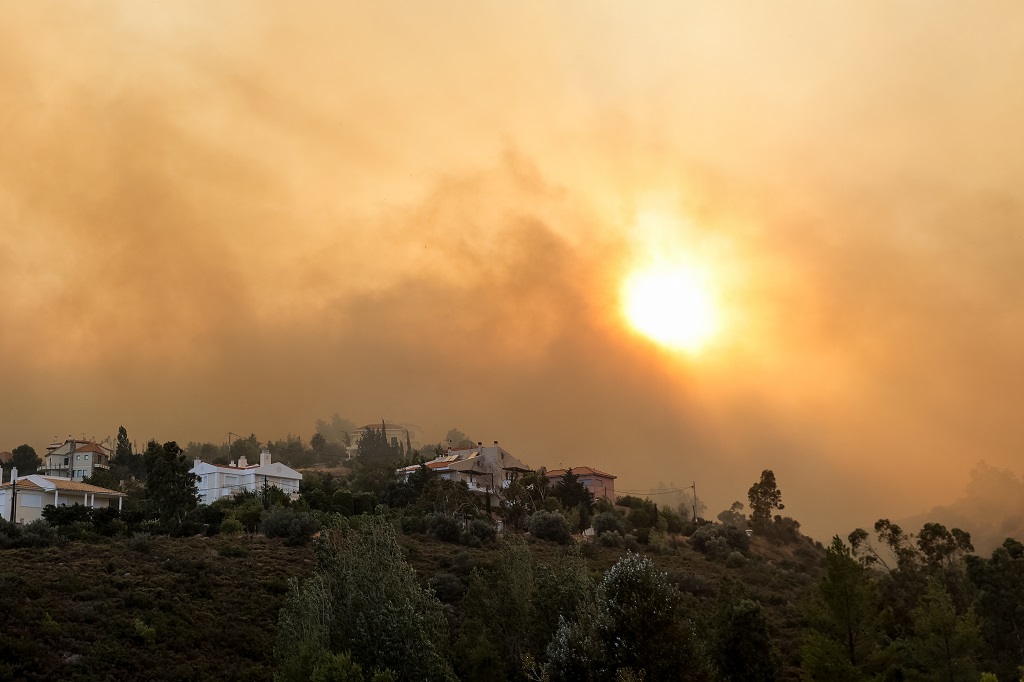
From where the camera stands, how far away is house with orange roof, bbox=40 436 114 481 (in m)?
131

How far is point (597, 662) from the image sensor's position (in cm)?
3278

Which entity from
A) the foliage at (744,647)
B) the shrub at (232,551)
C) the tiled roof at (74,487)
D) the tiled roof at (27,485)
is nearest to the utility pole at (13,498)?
the tiled roof at (27,485)

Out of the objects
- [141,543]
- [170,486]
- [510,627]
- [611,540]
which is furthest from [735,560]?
[141,543]

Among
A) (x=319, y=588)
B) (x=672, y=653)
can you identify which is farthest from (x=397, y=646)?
(x=672, y=653)

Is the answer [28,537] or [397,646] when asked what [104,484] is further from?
[397,646]

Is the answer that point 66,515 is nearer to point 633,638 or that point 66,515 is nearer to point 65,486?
point 65,486

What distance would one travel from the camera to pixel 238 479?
10144cm

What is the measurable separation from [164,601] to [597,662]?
2991 centimetres

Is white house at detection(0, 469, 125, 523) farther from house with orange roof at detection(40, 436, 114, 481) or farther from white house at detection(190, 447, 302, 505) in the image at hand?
house with orange roof at detection(40, 436, 114, 481)

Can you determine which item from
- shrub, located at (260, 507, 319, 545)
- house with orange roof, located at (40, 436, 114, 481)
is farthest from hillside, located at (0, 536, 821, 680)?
house with orange roof, located at (40, 436, 114, 481)

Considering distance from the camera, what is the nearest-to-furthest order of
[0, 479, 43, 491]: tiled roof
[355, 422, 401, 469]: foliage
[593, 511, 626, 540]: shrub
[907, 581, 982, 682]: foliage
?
1. [907, 581, 982, 682]: foliage
2. [0, 479, 43, 491]: tiled roof
3. [593, 511, 626, 540]: shrub
4. [355, 422, 401, 469]: foliage

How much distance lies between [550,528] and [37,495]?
157 feet

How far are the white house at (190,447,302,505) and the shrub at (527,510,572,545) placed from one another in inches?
1091

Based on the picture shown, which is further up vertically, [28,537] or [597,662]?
[28,537]
